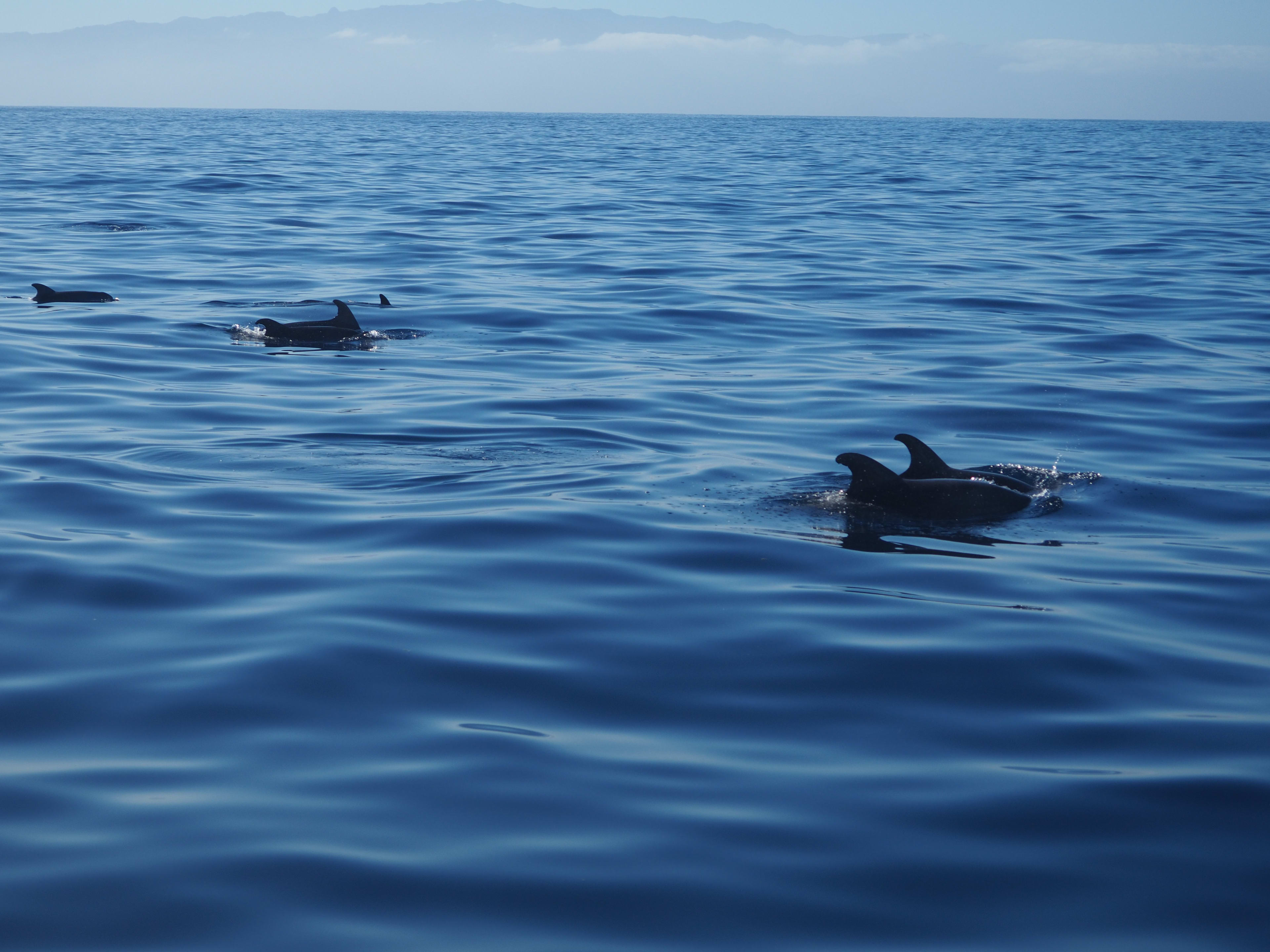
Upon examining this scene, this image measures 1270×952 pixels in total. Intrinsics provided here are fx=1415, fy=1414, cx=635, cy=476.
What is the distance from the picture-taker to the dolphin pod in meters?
15.8

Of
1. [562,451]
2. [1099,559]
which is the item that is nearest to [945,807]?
[1099,559]

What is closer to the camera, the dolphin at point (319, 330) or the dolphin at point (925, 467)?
the dolphin at point (925, 467)

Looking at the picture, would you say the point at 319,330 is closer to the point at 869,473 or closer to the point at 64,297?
the point at 64,297

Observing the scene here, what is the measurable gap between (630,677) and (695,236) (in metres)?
23.3

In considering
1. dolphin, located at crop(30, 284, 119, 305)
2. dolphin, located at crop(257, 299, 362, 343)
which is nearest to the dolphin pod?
dolphin, located at crop(257, 299, 362, 343)

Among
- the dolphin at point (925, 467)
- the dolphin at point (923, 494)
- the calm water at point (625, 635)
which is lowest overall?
the calm water at point (625, 635)

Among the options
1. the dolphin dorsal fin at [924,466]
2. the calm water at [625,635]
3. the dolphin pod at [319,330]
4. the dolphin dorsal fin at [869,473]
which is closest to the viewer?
the calm water at [625,635]

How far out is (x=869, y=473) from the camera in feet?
29.8

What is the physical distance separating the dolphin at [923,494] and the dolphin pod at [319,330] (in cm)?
829

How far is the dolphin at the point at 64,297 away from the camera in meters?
18.5

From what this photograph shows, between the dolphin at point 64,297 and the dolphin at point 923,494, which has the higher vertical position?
the dolphin at point 64,297

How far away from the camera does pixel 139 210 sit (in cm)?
3306

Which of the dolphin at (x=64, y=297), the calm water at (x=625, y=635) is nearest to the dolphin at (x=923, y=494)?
the calm water at (x=625, y=635)

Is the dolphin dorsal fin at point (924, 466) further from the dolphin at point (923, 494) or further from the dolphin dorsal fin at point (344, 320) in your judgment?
the dolphin dorsal fin at point (344, 320)
